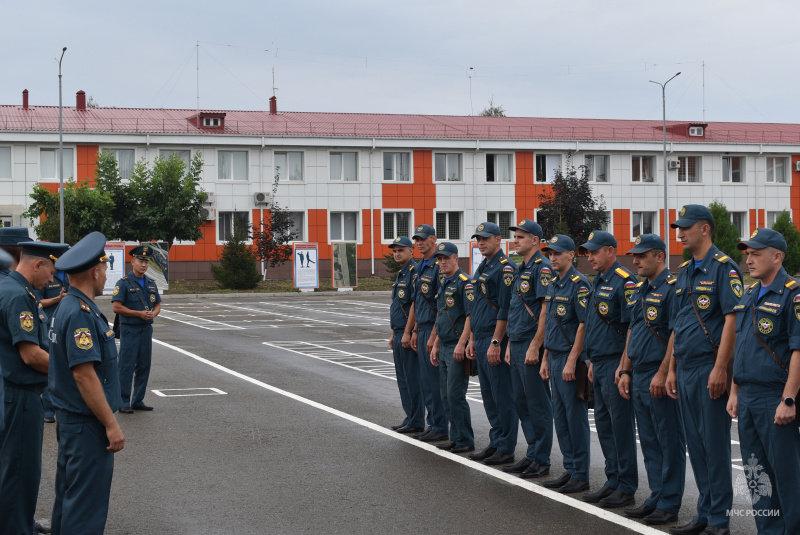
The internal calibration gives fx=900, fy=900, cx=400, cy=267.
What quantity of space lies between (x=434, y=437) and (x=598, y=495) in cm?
282

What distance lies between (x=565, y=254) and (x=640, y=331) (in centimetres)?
122

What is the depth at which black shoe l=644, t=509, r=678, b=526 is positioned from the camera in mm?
6715

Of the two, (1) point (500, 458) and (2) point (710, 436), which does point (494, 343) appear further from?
(2) point (710, 436)

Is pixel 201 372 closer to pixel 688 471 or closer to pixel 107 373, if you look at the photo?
pixel 688 471

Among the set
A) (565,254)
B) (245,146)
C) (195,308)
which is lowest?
(195,308)

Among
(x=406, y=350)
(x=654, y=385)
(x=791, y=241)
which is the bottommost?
→ (x=406, y=350)

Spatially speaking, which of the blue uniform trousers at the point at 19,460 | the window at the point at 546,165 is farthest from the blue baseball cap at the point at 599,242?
the window at the point at 546,165

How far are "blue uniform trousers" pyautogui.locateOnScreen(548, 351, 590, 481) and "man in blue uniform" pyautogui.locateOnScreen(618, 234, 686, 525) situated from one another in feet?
2.23

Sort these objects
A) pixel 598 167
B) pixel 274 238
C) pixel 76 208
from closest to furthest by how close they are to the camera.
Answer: pixel 76 208 → pixel 274 238 → pixel 598 167

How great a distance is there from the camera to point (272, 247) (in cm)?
4666

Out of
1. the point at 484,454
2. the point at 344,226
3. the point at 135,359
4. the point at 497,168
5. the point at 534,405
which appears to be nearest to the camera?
the point at 534,405

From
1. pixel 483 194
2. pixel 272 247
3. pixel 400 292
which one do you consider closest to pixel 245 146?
pixel 272 247

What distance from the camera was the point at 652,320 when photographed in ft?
22.8

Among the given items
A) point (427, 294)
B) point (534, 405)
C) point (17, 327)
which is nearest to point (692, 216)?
point (534, 405)
